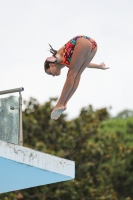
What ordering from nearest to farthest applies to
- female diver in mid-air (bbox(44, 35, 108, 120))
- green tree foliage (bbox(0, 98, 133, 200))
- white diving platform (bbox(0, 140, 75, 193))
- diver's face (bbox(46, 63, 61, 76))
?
1. female diver in mid-air (bbox(44, 35, 108, 120))
2. diver's face (bbox(46, 63, 61, 76))
3. white diving platform (bbox(0, 140, 75, 193))
4. green tree foliage (bbox(0, 98, 133, 200))

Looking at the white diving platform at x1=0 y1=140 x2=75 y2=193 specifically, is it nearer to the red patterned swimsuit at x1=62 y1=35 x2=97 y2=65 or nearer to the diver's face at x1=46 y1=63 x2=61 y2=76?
the diver's face at x1=46 y1=63 x2=61 y2=76

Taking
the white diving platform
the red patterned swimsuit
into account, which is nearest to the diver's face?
the red patterned swimsuit

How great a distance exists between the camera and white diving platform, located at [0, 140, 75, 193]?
8680mm

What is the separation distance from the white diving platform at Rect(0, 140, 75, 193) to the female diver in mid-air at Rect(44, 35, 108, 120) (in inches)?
39.5

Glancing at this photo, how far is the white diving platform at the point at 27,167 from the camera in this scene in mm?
8680

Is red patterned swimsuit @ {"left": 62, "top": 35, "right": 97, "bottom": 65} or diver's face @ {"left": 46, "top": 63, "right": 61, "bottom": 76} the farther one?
diver's face @ {"left": 46, "top": 63, "right": 61, "bottom": 76}

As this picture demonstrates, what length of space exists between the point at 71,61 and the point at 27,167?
197 cm

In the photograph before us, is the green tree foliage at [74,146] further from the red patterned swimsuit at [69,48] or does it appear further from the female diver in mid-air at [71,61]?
the red patterned swimsuit at [69,48]

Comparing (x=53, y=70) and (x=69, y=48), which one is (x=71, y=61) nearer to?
(x=69, y=48)

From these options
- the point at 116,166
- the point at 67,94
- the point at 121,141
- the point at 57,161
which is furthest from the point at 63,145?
the point at 67,94

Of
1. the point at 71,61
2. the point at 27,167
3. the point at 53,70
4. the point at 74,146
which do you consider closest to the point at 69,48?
the point at 71,61

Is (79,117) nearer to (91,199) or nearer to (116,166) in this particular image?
(91,199)

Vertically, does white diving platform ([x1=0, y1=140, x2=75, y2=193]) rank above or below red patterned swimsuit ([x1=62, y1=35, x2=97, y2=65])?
below

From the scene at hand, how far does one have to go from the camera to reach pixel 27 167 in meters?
9.01
